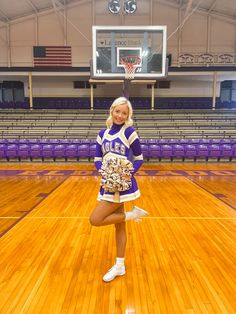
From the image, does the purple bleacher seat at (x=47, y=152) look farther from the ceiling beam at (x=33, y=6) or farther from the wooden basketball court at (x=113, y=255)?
the ceiling beam at (x=33, y=6)

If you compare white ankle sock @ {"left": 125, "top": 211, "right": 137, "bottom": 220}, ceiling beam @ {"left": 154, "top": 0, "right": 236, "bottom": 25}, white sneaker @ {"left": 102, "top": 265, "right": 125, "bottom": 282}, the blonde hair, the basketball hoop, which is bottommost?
white sneaker @ {"left": 102, "top": 265, "right": 125, "bottom": 282}

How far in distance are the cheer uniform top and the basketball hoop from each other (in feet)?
20.6

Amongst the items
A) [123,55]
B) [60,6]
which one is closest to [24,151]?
[123,55]

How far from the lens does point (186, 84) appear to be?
1817 centimetres

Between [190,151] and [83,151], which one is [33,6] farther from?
[190,151]

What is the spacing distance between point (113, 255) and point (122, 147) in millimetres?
1304

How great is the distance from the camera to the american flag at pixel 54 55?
15.8 metres

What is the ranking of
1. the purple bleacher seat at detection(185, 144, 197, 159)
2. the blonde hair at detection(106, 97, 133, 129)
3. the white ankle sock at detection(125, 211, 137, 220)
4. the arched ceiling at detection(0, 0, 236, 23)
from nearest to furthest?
the blonde hair at detection(106, 97, 133, 129) < the white ankle sock at detection(125, 211, 137, 220) < the purple bleacher seat at detection(185, 144, 197, 159) < the arched ceiling at detection(0, 0, 236, 23)

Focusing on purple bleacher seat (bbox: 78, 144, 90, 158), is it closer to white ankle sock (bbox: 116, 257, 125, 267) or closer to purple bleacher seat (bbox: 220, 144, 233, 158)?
purple bleacher seat (bbox: 220, 144, 233, 158)

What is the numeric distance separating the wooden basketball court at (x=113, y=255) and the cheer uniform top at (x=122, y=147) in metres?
0.78

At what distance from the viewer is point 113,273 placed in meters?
2.39

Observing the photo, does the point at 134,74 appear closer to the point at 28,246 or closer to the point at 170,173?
the point at 170,173

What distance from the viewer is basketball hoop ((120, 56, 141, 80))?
8.22 m

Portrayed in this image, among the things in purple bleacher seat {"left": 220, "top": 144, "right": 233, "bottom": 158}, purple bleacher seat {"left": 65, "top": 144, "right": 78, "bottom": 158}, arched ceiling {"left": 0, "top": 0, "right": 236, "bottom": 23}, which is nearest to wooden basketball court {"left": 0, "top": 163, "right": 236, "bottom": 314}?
purple bleacher seat {"left": 65, "top": 144, "right": 78, "bottom": 158}
